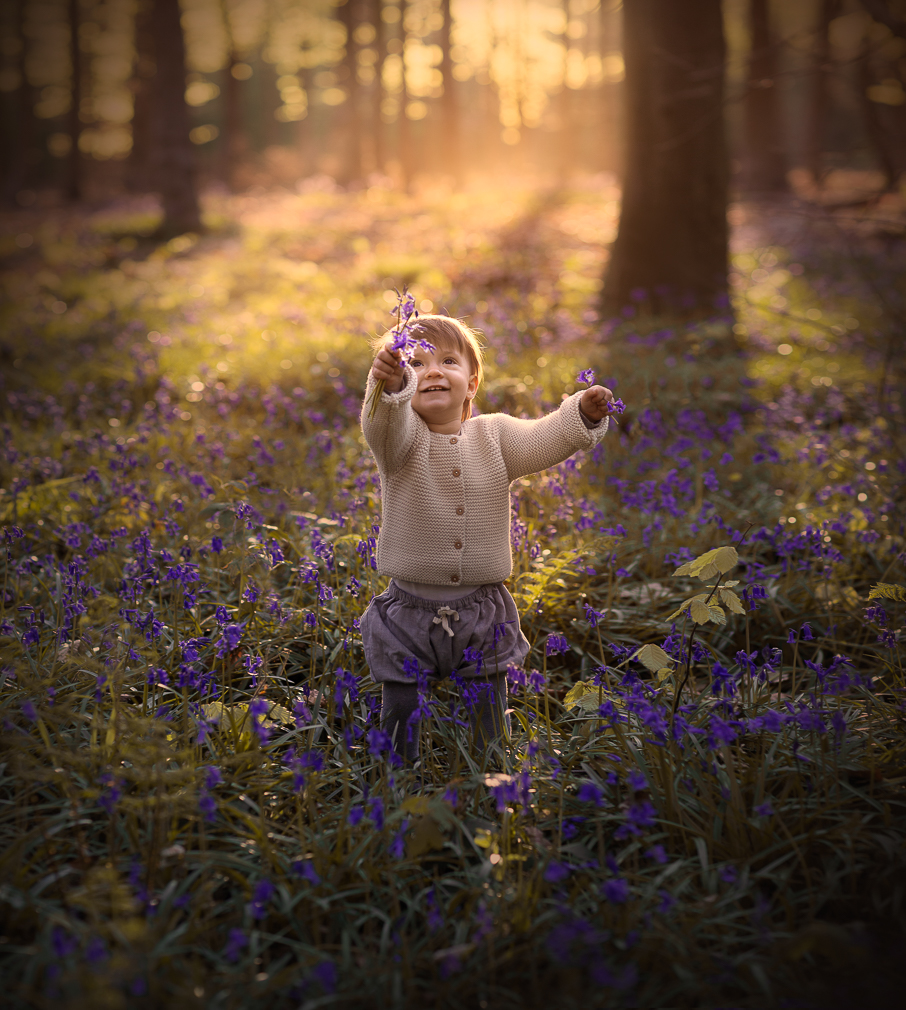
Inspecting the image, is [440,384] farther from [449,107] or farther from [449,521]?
[449,107]

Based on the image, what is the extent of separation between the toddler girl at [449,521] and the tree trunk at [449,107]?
83.8ft

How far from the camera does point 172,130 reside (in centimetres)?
1456

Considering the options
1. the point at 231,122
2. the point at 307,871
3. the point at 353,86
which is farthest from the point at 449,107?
the point at 307,871

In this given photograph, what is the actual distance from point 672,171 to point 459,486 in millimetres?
6762

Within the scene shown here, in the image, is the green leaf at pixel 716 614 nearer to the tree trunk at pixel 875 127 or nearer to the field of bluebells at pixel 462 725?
the field of bluebells at pixel 462 725

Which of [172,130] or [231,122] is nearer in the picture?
[172,130]

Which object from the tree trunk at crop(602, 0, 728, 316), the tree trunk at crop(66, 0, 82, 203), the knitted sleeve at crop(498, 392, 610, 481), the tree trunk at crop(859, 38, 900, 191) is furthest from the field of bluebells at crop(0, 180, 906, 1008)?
the tree trunk at crop(66, 0, 82, 203)

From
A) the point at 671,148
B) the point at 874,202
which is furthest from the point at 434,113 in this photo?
the point at 874,202

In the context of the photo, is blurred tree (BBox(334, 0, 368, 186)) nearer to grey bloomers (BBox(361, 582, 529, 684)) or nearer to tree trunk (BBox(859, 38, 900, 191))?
tree trunk (BBox(859, 38, 900, 191))

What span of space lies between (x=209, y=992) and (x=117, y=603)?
1.87 m

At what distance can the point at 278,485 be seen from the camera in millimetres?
3703

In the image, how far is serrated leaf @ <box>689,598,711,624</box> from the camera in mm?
2291

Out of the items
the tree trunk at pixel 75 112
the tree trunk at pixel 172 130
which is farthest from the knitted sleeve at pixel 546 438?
the tree trunk at pixel 75 112

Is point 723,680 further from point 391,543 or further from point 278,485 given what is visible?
point 278,485
